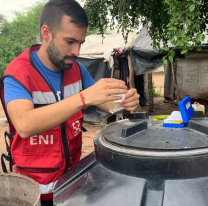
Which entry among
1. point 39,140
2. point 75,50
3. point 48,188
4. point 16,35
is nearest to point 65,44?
point 75,50

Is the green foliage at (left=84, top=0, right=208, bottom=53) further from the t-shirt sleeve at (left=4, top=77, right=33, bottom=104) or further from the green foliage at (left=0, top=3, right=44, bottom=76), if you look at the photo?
the green foliage at (left=0, top=3, right=44, bottom=76)

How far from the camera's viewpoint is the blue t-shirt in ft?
4.00

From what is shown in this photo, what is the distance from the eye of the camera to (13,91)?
1223 millimetres

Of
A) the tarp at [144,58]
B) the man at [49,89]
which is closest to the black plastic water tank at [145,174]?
the man at [49,89]

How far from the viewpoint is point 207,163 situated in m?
0.93

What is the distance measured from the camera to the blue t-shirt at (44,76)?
4.00 ft

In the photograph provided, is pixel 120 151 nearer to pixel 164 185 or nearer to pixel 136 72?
pixel 164 185

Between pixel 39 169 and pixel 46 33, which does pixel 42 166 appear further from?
pixel 46 33

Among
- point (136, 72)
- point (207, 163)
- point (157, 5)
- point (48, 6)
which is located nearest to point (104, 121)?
point (136, 72)

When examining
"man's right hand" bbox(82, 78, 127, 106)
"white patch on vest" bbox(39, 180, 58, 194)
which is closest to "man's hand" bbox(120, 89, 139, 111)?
"man's right hand" bbox(82, 78, 127, 106)

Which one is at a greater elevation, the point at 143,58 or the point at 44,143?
the point at 44,143

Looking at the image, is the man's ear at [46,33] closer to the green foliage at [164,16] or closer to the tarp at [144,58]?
the green foliage at [164,16]

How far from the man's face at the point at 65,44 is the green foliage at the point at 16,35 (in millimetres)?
13771

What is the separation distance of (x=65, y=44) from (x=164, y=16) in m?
1.61
